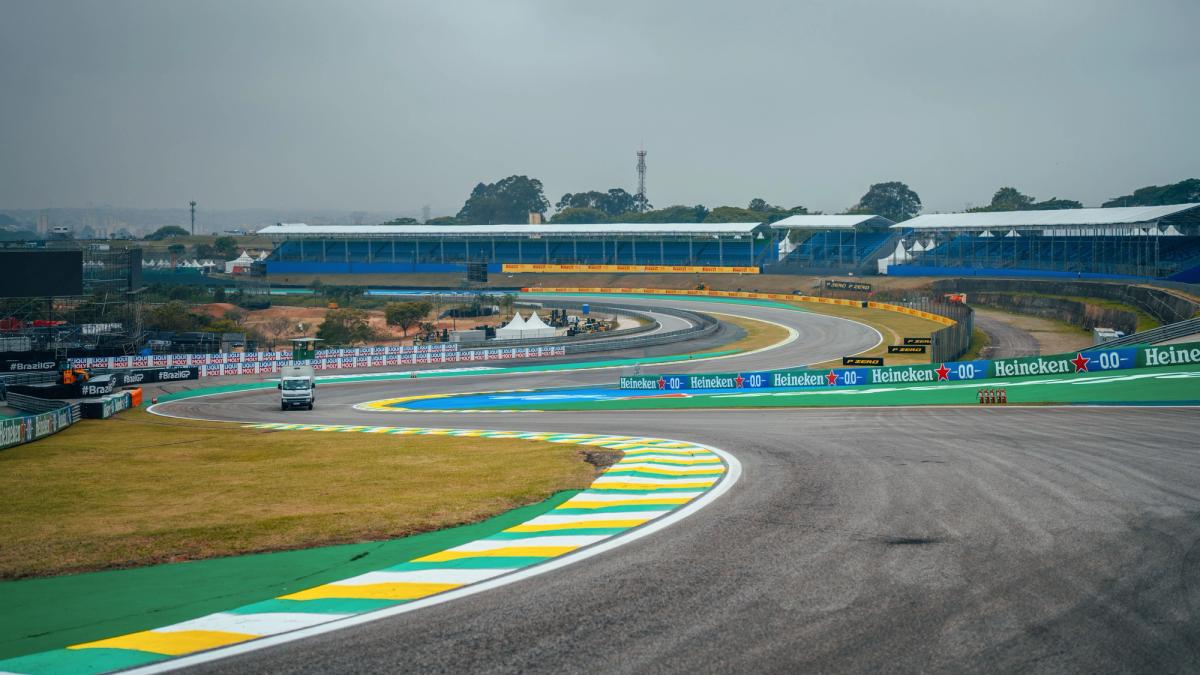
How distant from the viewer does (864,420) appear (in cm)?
3078

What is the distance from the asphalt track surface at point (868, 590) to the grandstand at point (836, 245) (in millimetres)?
108636

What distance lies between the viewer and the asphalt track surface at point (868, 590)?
826cm

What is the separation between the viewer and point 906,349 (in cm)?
6284

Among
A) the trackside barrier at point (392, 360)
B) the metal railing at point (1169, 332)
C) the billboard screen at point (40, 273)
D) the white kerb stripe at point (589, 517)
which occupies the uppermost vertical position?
the billboard screen at point (40, 273)

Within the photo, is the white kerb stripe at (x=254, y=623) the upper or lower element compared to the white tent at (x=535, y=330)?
upper

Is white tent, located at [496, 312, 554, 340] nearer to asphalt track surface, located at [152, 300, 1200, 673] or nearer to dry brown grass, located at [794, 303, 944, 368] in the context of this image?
dry brown grass, located at [794, 303, 944, 368]

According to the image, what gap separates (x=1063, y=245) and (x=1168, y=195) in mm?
59824

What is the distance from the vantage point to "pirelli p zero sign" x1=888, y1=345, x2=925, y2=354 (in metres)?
62.3

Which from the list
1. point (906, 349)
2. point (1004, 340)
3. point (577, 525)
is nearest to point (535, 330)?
point (906, 349)

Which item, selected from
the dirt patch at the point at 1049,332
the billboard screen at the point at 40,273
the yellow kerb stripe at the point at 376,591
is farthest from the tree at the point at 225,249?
the yellow kerb stripe at the point at 376,591

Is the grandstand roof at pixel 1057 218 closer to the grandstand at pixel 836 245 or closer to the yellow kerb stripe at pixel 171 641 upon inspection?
the grandstand at pixel 836 245

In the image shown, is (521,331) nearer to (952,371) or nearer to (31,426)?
(952,371)

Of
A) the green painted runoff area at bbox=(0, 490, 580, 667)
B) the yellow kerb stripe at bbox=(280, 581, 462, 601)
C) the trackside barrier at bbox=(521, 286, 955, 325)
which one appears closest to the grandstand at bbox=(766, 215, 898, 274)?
the trackside barrier at bbox=(521, 286, 955, 325)

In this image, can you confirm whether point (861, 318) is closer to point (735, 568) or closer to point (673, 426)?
point (673, 426)
